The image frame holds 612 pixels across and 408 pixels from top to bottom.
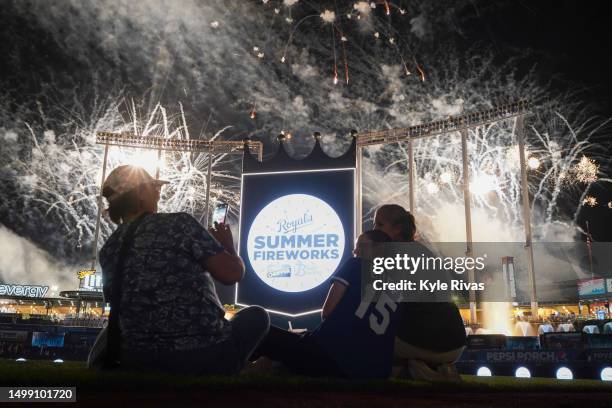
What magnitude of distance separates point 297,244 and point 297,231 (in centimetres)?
28

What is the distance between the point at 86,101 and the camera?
3025 centimetres

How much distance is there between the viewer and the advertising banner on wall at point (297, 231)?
1064cm

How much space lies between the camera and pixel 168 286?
8.15 feet

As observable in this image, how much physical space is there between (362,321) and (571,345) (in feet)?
28.3

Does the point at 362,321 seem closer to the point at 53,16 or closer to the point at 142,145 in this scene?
the point at 142,145

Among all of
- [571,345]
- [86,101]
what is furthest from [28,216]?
[571,345]

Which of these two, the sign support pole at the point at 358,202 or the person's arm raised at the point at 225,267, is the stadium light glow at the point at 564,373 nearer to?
the sign support pole at the point at 358,202

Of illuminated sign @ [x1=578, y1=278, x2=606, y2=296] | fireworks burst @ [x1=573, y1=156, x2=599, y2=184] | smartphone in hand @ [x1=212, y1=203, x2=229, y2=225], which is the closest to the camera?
smartphone in hand @ [x1=212, y1=203, x2=229, y2=225]

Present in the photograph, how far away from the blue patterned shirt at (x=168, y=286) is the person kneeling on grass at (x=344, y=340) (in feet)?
2.29

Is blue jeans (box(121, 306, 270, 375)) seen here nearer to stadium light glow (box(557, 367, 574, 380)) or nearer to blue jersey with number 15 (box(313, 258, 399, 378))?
blue jersey with number 15 (box(313, 258, 399, 378))

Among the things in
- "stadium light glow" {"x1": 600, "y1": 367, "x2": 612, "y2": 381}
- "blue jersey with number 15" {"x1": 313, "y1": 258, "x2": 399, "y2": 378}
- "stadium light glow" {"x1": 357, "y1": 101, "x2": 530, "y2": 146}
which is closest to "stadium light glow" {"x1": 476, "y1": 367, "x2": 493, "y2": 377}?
"stadium light glow" {"x1": 600, "y1": 367, "x2": 612, "y2": 381}

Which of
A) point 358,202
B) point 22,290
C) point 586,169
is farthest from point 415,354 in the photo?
point 22,290

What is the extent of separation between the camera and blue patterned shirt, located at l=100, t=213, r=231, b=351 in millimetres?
2477

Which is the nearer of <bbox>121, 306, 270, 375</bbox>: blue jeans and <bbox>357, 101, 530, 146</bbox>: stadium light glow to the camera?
<bbox>121, 306, 270, 375</bbox>: blue jeans
